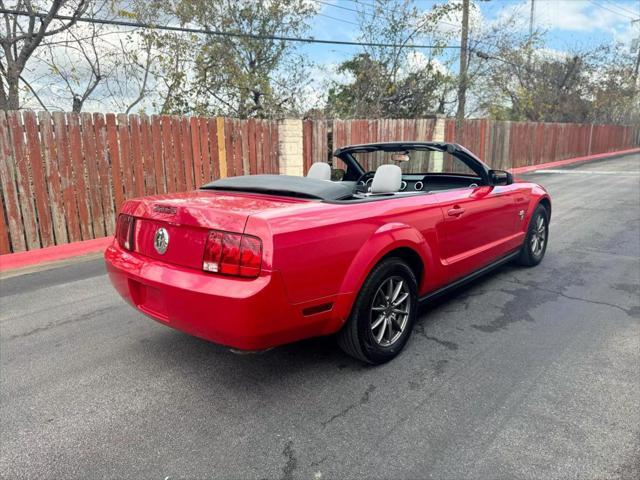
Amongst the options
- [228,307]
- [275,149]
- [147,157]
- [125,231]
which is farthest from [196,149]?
[228,307]

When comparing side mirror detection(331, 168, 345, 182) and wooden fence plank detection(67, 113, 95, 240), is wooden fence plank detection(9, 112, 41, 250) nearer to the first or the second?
wooden fence plank detection(67, 113, 95, 240)

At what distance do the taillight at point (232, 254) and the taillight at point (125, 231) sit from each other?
814 millimetres

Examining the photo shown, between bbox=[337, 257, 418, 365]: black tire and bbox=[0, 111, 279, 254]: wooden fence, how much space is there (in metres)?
5.47

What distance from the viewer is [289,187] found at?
119 inches

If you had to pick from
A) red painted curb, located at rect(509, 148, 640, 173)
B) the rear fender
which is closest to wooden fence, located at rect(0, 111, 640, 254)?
the rear fender

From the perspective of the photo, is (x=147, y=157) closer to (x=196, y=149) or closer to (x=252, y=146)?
(x=196, y=149)

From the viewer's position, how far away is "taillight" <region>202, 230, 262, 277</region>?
2.31 meters

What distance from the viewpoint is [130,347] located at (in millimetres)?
3391

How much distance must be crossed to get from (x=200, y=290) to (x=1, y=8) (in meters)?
8.75

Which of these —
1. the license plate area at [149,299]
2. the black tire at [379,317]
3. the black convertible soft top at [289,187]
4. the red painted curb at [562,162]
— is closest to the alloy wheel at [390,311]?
the black tire at [379,317]

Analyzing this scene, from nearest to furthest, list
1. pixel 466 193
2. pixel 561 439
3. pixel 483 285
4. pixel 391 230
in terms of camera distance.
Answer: pixel 561 439 → pixel 391 230 → pixel 466 193 → pixel 483 285

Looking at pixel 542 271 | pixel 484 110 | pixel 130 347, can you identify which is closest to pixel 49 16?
pixel 130 347

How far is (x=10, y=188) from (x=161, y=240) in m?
4.70

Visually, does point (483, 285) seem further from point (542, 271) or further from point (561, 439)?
point (561, 439)
